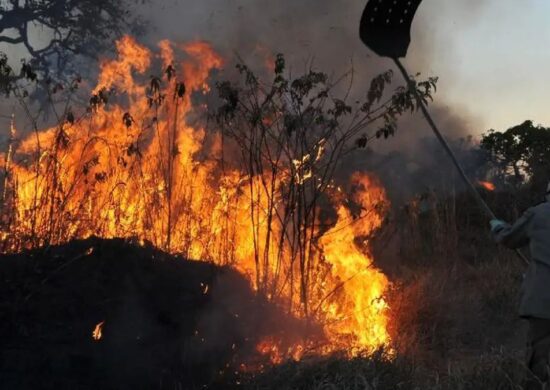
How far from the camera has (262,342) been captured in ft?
15.9

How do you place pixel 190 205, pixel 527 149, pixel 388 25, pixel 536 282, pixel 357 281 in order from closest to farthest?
pixel 536 282, pixel 388 25, pixel 357 281, pixel 190 205, pixel 527 149

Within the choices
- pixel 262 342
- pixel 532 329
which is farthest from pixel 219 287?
pixel 532 329

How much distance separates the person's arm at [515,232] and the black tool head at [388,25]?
121cm

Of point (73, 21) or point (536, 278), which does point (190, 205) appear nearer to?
point (536, 278)

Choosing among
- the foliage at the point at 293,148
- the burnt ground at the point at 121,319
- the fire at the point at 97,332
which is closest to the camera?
the burnt ground at the point at 121,319

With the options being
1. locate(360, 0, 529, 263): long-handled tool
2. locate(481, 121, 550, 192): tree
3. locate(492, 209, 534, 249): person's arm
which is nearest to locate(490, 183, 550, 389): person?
locate(492, 209, 534, 249): person's arm

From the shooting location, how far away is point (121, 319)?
4566 millimetres

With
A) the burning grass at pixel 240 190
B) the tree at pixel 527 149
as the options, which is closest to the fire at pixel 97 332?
the burning grass at pixel 240 190

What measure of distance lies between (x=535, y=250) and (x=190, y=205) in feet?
12.1

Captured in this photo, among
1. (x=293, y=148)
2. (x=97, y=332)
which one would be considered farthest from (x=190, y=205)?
(x=97, y=332)

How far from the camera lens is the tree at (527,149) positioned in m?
11.2

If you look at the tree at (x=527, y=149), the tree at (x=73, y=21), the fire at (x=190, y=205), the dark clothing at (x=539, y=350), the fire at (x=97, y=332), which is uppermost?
the tree at (x=73, y=21)

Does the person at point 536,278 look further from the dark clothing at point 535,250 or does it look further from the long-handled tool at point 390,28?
the long-handled tool at point 390,28

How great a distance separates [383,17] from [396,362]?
2.28 m
